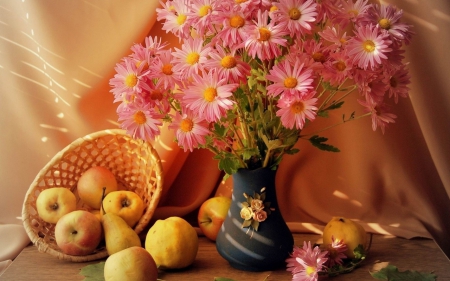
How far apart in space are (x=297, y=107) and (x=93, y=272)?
53 cm

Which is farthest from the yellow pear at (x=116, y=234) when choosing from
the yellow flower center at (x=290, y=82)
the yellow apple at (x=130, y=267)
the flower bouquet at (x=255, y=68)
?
the yellow flower center at (x=290, y=82)

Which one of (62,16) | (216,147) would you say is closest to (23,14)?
(62,16)

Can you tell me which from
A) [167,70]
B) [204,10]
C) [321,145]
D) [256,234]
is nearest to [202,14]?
[204,10]

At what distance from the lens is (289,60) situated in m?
0.88

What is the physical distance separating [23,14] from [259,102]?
0.68 m

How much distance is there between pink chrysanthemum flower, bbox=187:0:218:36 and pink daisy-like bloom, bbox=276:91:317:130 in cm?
17

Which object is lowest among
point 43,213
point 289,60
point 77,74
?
point 43,213

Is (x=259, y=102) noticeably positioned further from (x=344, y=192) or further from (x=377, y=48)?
(x=344, y=192)

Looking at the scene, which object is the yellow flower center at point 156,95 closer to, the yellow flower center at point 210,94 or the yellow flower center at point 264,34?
the yellow flower center at point 210,94

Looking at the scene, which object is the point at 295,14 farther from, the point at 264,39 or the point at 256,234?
the point at 256,234

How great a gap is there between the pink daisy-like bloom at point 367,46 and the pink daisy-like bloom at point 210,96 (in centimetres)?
20

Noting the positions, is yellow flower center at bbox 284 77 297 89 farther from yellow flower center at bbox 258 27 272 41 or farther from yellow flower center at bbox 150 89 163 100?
yellow flower center at bbox 150 89 163 100

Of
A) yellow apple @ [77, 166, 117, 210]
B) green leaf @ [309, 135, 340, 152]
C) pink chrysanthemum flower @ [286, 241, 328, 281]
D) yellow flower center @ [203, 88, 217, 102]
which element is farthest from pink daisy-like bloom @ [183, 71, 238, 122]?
yellow apple @ [77, 166, 117, 210]

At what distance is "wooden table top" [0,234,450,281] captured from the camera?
1.06 meters
